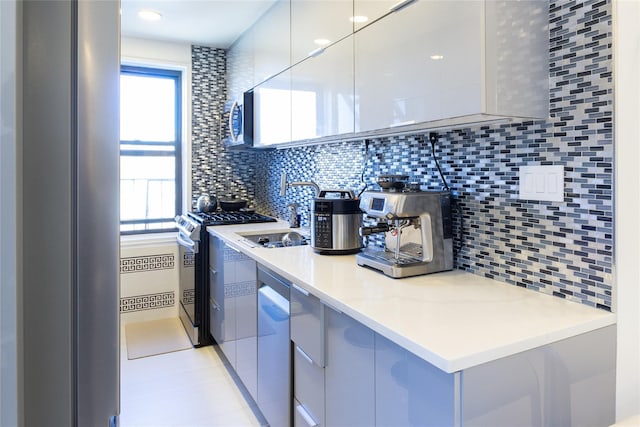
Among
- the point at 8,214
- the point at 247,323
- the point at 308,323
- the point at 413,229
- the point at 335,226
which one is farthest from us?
the point at 247,323

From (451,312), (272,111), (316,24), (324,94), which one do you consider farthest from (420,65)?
(272,111)

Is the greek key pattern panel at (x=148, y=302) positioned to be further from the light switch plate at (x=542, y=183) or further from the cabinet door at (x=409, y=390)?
the light switch plate at (x=542, y=183)

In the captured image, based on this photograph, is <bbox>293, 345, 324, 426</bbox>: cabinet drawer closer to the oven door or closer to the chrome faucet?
the chrome faucet

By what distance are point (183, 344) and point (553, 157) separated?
2958mm

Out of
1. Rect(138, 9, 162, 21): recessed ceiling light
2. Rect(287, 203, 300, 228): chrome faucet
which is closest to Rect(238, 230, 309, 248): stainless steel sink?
Rect(287, 203, 300, 228): chrome faucet

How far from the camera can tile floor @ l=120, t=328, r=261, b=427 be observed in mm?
2303

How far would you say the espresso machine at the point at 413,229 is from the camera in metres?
1.59

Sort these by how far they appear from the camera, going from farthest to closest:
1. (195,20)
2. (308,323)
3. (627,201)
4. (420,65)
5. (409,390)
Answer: (195,20) < (308,323) < (420,65) < (627,201) < (409,390)

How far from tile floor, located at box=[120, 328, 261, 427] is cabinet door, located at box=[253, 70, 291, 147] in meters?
1.61

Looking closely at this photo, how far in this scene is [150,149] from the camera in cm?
396

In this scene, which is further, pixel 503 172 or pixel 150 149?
pixel 150 149

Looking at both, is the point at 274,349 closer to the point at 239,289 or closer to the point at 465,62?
the point at 239,289

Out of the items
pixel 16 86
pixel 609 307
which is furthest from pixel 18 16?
pixel 609 307

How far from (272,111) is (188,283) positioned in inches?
64.5
